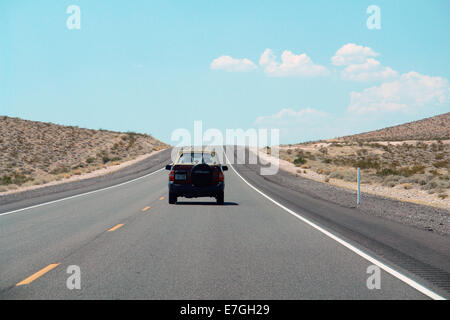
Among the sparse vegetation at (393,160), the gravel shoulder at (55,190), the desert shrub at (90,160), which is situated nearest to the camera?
the gravel shoulder at (55,190)

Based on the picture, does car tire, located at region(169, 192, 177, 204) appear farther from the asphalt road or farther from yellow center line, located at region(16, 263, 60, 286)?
yellow center line, located at region(16, 263, 60, 286)

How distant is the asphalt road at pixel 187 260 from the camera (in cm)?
568

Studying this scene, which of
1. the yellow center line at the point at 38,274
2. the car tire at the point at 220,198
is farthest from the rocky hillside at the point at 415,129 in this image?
the yellow center line at the point at 38,274

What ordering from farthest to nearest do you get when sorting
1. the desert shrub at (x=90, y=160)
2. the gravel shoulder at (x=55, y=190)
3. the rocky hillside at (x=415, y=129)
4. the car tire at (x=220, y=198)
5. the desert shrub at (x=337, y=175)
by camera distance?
the rocky hillside at (x=415, y=129), the desert shrub at (x=90, y=160), the desert shrub at (x=337, y=175), the gravel shoulder at (x=55, y=190), the car tire at (x=220, y=198)

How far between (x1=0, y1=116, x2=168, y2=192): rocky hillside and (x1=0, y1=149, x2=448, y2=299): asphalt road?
152ft

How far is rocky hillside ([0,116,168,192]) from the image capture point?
63.7 m

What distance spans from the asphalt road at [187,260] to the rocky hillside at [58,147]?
152ft

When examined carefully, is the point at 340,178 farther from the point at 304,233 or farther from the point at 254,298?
the point at 254,298

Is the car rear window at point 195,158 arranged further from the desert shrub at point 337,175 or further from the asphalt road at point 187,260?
the desert shrub at point 337,175

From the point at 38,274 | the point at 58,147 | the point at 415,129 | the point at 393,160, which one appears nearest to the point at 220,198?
the point at 38,274

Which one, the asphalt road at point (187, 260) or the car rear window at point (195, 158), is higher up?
the car rear window at point (195, 158)

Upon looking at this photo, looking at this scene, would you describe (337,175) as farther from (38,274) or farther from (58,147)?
(58,147)
